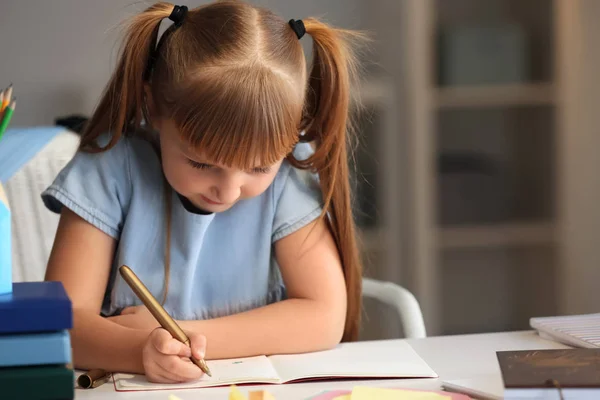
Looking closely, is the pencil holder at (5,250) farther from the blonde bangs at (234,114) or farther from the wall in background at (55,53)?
the wall in background at (55,53)

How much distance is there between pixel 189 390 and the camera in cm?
91

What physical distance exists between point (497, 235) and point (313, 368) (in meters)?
1.98

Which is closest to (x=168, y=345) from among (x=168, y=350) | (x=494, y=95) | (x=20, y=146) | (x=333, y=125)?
(x=168, y=350)

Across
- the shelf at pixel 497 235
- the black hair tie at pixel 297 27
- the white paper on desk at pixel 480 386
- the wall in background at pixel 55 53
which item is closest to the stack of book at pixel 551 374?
the white paper on desk at pixel 480 386

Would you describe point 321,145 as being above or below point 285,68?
below

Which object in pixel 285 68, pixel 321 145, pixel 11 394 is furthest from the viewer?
pixel 321 145

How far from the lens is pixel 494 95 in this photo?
2.81 meters

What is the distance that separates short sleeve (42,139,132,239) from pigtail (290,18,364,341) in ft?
0.77

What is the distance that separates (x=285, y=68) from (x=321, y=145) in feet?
0.49

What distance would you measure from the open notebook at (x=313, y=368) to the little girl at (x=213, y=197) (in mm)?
19

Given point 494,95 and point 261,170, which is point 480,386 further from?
point 494,95

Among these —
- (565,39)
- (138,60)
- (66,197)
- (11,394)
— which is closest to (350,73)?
(138,60)

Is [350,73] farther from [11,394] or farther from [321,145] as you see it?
[11,394]

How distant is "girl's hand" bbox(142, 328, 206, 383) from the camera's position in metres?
0.92
